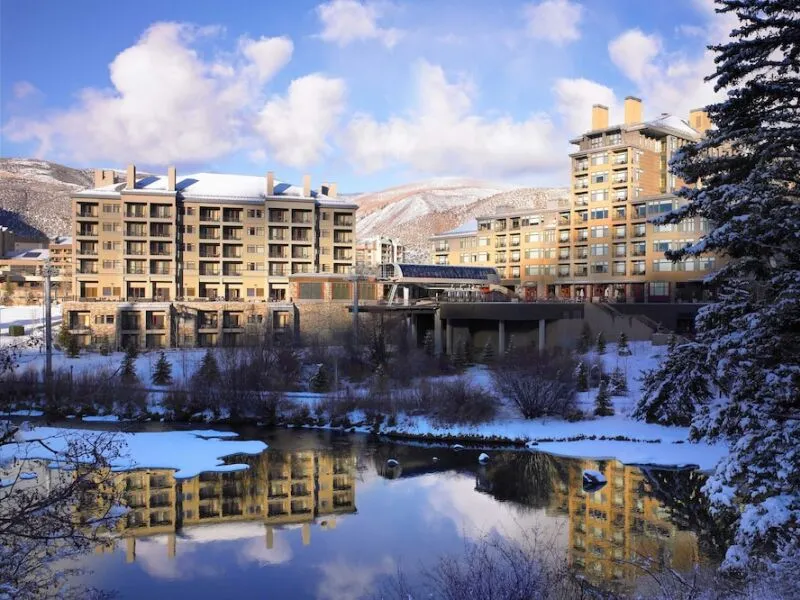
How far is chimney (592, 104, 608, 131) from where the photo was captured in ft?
223

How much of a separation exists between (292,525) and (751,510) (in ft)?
48.5

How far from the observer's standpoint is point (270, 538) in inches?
847

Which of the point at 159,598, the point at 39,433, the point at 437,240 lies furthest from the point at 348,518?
the point at 437,240

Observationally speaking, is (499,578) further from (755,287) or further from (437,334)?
(437,334)

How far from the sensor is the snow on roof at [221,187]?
208 feet

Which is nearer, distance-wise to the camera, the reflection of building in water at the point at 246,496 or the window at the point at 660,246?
the reflection of building in water at the point at 246,496

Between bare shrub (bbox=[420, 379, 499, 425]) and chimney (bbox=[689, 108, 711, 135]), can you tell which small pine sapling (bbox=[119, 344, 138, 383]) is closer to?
bare shrub (bbox=[420, 379, 499, 425])

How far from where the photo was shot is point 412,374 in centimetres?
4384

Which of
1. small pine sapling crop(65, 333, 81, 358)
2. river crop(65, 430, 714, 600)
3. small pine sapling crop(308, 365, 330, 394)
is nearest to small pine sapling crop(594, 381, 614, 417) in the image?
river crop(65, 430, 714, 600)

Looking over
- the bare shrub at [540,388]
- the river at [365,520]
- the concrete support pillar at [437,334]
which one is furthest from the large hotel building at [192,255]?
the river at [365,520]

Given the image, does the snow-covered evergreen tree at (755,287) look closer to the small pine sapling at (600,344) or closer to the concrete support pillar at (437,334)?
the small pine sapling at (600,344)

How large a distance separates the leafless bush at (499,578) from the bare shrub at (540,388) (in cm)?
1725

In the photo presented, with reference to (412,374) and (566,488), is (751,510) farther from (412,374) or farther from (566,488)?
(412,374)

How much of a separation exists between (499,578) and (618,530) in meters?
9.42
